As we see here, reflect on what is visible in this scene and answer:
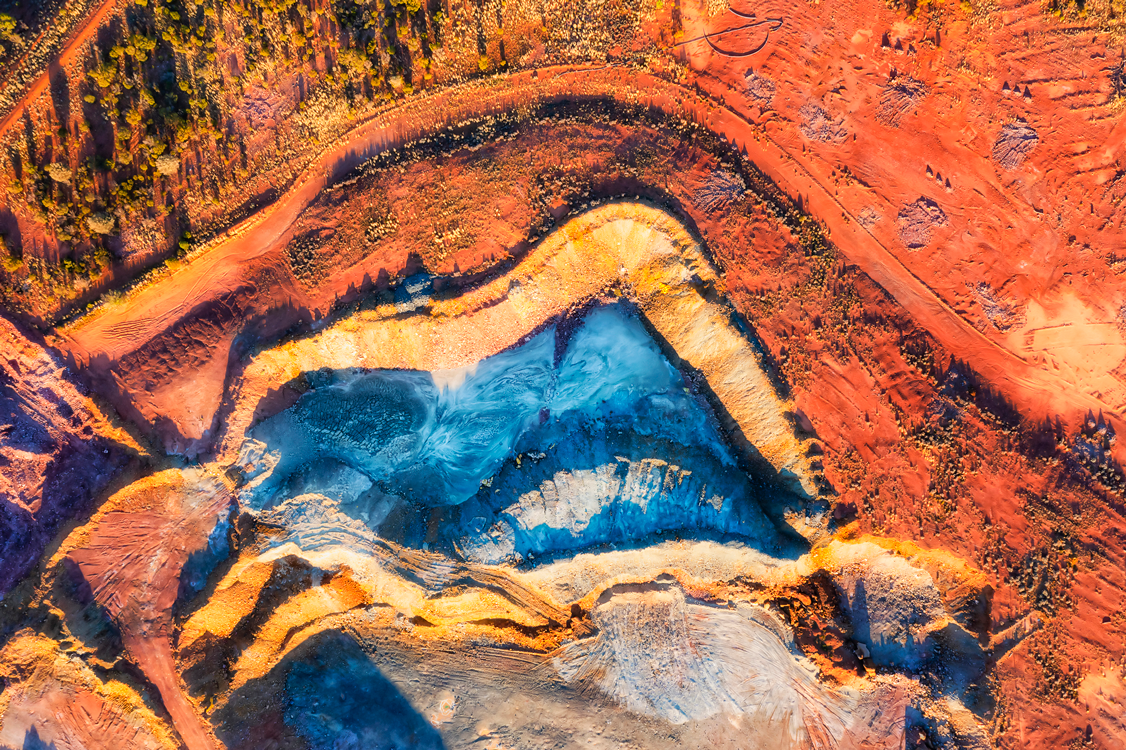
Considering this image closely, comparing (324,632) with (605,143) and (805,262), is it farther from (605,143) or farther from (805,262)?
(805,262)

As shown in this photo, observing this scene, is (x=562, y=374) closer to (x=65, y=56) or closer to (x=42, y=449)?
(x=42, y=449)

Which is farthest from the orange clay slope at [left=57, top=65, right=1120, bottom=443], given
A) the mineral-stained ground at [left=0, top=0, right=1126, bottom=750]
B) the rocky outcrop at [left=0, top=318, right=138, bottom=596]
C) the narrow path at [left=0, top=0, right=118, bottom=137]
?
the narrow path at [left=0, top=0, right=118, bottom=137]

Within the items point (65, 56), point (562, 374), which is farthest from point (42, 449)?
point (562, 374)

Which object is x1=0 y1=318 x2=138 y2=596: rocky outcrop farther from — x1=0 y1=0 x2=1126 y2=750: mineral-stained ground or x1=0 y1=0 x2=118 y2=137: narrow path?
x1=0 y1=0 x2=118 y2=137: narrow path

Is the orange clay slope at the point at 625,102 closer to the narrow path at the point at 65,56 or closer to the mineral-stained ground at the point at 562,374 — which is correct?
the mineral-stained ground at the point at 562,374

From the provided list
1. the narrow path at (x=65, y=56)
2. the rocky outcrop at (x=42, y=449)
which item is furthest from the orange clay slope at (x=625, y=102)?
Result: the narrow path at (x=65, y=56)

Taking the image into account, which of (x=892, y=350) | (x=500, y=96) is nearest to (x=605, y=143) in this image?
(x=500, y=96)
